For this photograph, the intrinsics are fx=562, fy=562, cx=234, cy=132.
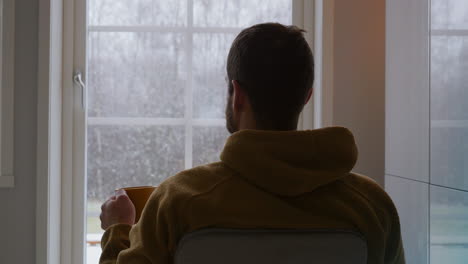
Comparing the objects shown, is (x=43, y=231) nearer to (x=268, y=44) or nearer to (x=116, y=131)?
(x=116, y=131)

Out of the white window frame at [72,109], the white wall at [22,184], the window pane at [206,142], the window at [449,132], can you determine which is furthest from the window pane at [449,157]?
the white wall at [22,184]

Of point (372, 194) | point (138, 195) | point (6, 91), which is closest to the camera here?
point (372, 194)

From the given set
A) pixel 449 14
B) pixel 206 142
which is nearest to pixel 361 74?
pixel 206 142

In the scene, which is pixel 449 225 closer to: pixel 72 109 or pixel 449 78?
pixel 449 78

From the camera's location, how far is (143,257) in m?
0.88

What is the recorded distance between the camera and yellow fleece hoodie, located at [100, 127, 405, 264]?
0.85 m

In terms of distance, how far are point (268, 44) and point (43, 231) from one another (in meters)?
1.42

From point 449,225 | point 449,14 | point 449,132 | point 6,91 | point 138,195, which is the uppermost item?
point 449,14

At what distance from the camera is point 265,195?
88cm

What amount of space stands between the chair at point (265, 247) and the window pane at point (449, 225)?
55 centimetres

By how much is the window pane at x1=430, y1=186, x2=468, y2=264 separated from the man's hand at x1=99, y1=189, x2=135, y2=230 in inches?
29.5

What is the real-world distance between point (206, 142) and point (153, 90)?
0.31 m

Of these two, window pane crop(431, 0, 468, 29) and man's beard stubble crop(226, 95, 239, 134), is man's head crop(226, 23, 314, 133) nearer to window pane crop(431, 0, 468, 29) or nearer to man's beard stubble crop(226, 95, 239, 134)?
man's beard stubble crop(226, 95, 239, 134)

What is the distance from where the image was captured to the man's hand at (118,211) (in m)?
1.04
